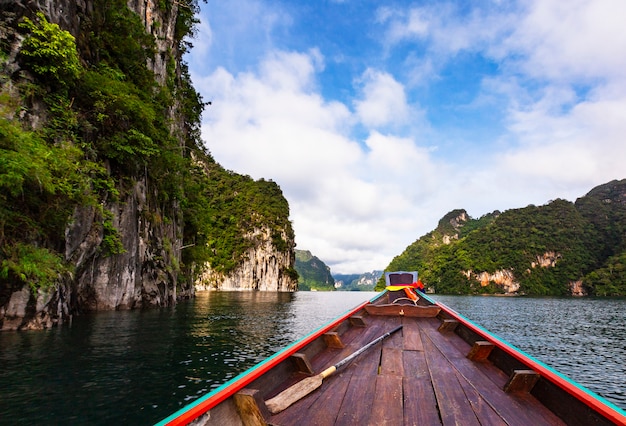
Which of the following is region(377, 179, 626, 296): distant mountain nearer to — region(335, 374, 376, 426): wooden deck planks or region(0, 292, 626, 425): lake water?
region(0, 292, 626, 425): lake water

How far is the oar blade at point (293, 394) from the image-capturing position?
2674mm

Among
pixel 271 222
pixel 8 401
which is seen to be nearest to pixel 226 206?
pixel 271 222

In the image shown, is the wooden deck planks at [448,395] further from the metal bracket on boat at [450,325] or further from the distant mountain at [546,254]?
the distant mountain at [546,254]

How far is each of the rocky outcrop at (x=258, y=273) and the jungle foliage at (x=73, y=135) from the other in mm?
58621

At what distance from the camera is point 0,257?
396 inches

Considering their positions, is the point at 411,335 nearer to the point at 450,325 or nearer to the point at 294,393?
the point at 450,325

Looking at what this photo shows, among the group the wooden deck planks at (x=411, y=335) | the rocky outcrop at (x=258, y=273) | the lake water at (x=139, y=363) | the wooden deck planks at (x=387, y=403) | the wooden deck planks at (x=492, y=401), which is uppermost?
the rocky outcrop at (x=258, y=273)

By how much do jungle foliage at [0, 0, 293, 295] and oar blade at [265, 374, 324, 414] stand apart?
34.9ft

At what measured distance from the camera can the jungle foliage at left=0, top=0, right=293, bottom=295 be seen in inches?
408

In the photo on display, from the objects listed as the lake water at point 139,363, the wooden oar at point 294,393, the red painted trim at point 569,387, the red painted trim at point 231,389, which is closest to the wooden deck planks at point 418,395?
the wooden oar at point 294,393

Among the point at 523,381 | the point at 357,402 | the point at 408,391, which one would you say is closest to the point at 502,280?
the point at 523,381

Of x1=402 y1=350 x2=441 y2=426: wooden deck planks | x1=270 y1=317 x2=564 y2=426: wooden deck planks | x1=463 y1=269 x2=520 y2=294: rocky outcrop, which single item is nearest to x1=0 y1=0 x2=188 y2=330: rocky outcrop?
x1=270 y1=317 x2=564 y2=426: wooden deck planks

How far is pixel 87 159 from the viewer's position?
14.2 m

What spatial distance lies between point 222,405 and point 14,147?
1167 centimetres
